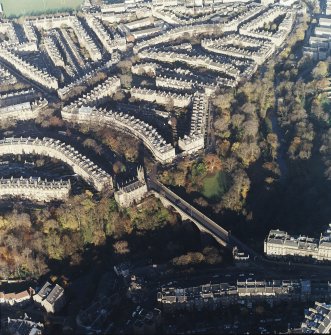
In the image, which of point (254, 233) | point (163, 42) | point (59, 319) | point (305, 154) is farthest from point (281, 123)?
point (59, 319)

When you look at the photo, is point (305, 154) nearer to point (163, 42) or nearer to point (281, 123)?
point (281, 123)

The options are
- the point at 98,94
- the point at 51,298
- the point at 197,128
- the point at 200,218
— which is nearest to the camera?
the point at 51,298

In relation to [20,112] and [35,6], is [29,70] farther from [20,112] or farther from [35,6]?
[35,6]

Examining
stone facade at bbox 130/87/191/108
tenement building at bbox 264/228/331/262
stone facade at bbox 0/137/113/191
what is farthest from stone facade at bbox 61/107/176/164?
tenement building at bbox 264/228/331/262

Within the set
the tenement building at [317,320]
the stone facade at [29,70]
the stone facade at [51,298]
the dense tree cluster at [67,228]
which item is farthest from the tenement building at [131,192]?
the stone facade at [29,70]

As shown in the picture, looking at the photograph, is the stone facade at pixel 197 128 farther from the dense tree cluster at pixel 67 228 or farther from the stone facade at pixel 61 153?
the stone facade at pixel 61 153

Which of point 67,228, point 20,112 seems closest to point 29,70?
point 20,112

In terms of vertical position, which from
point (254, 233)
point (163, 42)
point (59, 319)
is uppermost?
point (163, 42)
